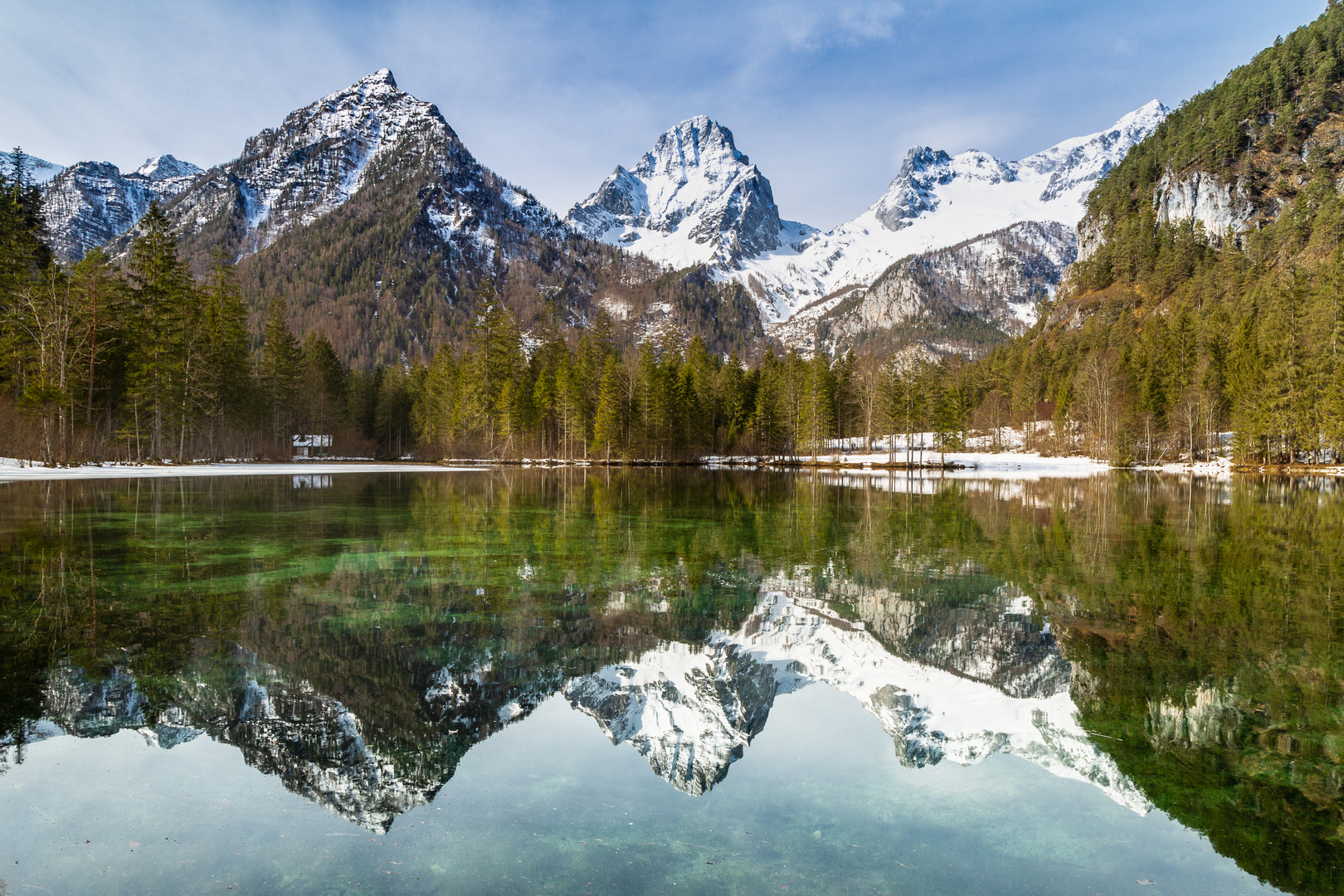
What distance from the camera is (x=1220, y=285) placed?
281ft

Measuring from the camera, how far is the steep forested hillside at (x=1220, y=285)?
48.4m

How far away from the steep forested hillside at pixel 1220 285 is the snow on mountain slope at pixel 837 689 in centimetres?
5272

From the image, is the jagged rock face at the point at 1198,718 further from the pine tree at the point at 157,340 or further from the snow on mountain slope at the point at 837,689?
the pine tree at the point at 157,340

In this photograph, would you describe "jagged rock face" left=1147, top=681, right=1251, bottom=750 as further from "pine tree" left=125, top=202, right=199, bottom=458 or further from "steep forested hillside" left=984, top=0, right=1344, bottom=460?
"steep forested hillside" left=984, top=0, right=1344, bottom=460

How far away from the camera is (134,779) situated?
411cm

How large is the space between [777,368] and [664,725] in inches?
2799

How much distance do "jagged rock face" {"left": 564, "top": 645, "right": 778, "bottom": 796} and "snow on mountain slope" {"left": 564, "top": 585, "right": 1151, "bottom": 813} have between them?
0.01 metres

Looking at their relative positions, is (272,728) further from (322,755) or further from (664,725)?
(664,725)

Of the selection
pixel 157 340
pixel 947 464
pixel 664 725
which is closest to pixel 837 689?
pixel 664 725

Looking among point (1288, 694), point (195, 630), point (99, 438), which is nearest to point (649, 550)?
point (195, 630)

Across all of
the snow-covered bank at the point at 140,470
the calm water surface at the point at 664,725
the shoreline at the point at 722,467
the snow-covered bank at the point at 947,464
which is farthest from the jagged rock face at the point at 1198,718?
the snow-covered bank at the point at 947,464

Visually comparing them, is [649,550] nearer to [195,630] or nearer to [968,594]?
[968,594]

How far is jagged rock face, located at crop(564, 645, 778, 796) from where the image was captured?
463 centimetres

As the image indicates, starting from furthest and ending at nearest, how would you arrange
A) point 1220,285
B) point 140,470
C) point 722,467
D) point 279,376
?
point 1220,285 → point 722,467 → point 279,376 → point 140,470
